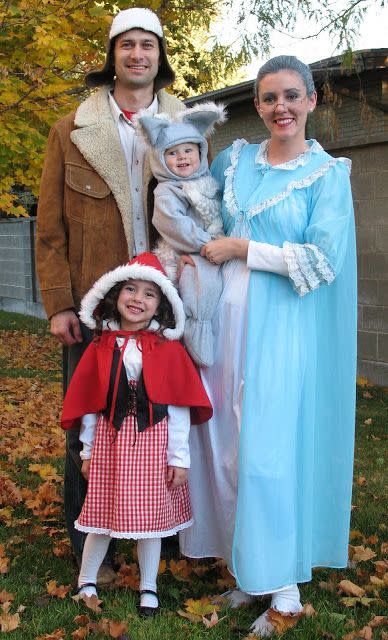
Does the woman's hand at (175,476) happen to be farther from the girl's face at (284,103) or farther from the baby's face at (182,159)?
the girl's face at (284,103)

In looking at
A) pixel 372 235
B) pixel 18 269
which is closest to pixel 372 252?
pixel 372 235

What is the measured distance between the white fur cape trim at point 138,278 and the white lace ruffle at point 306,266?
18.3 inches

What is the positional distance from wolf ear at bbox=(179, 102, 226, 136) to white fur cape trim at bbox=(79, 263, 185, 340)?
25.8 inches

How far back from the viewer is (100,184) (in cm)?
369

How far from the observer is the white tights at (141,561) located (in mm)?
3432

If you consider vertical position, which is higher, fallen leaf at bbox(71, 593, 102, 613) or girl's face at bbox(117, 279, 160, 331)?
girl's face at bbox(117, 279, 160, 331)

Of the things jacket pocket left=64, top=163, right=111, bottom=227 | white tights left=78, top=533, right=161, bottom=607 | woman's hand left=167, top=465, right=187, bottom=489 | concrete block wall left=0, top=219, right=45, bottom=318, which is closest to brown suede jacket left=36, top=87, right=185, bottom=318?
jacket pocket left=64, top=163, right=111, bottom=227

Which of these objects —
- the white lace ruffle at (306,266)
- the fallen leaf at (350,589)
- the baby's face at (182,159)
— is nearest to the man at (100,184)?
the baby's face at (182,159)

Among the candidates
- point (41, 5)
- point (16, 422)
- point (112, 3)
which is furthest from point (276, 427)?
point (112, 3)

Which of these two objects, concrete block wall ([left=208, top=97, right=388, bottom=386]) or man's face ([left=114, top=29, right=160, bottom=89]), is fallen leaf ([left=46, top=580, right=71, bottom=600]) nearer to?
man's face ([left=114, top=29, right=160, bottom=89])

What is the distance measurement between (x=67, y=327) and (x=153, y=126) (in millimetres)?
→ 1010

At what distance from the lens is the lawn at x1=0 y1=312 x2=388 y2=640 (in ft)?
10.9

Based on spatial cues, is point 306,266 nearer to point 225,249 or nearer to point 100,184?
point 225,249

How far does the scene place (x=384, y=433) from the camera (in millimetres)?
6789
